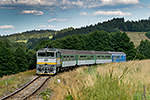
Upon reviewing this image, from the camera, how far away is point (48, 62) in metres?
20.9

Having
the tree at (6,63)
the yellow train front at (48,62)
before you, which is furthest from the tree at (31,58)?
the yellow train front at (48,62)

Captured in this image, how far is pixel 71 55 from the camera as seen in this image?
26203 millimetres

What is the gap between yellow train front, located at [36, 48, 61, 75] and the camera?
68.0ft

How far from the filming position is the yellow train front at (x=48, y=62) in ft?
68.0

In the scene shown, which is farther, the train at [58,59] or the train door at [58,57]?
the train door at [58,57]

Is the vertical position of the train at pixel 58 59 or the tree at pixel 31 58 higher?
the train at pixel 58 59

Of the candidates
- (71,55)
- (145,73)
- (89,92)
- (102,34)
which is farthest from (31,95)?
(102,34)

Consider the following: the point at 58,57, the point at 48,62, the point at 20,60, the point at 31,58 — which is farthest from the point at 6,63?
the point at 48,62

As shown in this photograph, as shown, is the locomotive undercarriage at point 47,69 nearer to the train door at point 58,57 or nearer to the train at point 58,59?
the train at point 58,59

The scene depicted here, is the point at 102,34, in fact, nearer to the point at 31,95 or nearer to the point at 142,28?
the point at 31,95

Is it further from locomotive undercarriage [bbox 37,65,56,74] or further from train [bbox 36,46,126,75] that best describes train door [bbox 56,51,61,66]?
locomotive undercarriage [bbox 37,65,56,74]

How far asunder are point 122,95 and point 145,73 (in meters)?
3.88

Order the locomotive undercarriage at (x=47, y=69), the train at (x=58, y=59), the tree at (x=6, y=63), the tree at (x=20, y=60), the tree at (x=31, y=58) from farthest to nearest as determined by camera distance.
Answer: the tree at (x=31, y=58)
the tree at (x=20, y=60)
the tree at (x=6, y=63)
the train at (x=58, y=59)
the locomotive undercarriage at (x=47, y=69)

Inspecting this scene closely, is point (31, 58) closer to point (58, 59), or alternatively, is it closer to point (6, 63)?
point (6, 63)
